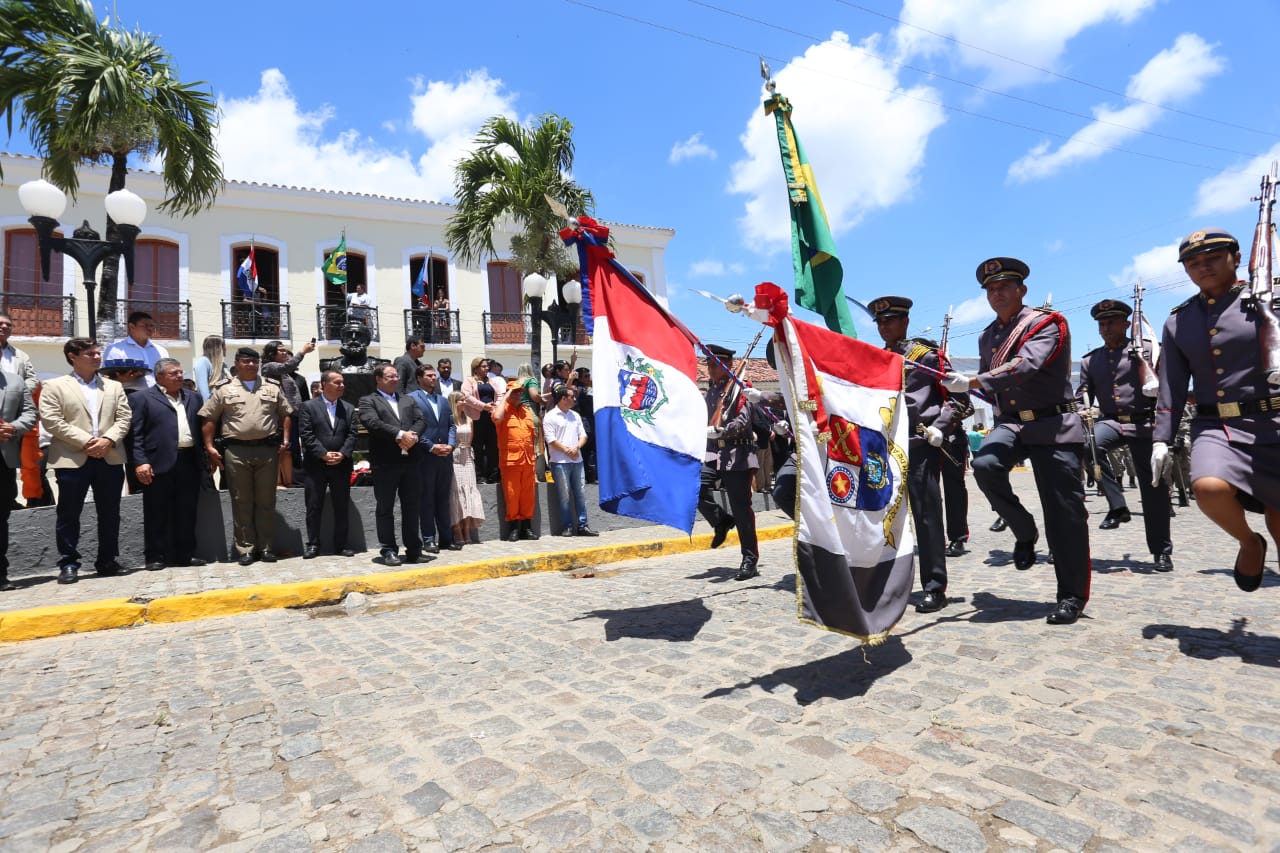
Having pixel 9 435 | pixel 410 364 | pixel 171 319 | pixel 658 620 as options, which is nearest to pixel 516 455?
pixel 410 364

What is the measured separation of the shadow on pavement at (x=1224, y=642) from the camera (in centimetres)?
349

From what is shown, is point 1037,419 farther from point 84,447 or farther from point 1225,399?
point 84,447

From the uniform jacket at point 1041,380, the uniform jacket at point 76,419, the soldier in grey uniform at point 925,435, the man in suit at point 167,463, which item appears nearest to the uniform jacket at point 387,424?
the man in suit at point 167,463

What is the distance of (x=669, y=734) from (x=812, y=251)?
470 cm

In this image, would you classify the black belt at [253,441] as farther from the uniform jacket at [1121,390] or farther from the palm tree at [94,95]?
the uniform jacket at [1121,390]

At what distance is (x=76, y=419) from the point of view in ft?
20.9

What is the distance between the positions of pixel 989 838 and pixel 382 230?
24.1 metres

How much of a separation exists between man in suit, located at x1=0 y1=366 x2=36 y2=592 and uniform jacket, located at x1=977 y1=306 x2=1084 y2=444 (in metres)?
7.60

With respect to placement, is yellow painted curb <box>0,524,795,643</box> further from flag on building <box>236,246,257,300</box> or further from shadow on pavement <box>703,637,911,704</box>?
flag on building <box>236,246,257,300</box>

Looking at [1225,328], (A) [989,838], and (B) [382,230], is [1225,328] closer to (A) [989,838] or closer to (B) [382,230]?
(A) [989,838]

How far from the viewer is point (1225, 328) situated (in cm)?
→ 381

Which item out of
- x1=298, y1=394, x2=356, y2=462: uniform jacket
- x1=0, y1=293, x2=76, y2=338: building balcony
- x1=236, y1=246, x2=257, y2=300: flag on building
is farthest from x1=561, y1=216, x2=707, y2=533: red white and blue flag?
x1=0, y1=293, x2=76, y2=338: building balcony

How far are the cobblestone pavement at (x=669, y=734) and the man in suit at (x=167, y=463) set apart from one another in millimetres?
2161

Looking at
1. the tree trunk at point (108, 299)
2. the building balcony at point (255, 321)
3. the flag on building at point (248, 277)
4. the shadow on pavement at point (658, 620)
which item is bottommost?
the shadow on pavement at point (658, 620)
